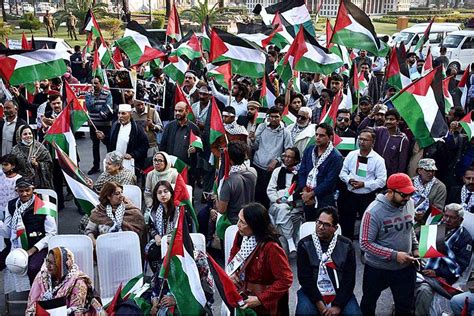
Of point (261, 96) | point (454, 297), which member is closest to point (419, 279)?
point (454, 297)

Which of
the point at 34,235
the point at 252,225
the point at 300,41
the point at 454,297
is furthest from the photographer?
the point at 300,41

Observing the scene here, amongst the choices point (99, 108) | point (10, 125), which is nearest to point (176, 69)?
point (99, 108)

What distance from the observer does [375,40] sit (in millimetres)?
9438

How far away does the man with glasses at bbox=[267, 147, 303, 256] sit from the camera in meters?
6.59

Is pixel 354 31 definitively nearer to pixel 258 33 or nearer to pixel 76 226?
pixel 258 33

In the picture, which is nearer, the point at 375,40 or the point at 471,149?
the point at 471,149

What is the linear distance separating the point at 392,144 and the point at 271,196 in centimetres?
163

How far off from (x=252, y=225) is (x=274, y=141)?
332cm

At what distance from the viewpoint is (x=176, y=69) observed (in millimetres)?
10352

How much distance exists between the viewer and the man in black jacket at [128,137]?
25.6ft

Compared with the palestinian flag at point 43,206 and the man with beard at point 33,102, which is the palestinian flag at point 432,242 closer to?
the palestinian flag at point 43,206

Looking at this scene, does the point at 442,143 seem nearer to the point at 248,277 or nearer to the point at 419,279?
the point at 419,279

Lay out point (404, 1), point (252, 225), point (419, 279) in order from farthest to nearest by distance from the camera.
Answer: point (404, 1) < point (419, 279) < point (252, 225)

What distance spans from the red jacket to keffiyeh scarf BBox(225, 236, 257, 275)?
2.0 inches
